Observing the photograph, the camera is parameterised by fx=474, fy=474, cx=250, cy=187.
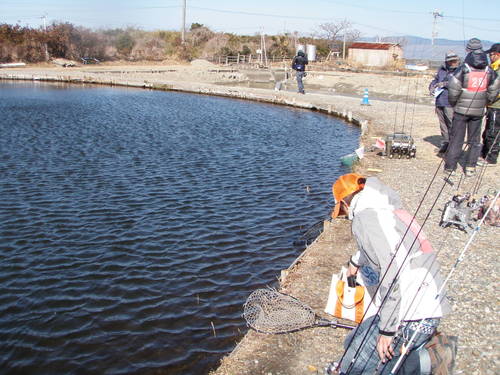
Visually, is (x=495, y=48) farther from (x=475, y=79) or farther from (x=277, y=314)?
(x=277, y=314)

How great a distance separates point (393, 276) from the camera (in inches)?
139

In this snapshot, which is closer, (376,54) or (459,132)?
(459,132)

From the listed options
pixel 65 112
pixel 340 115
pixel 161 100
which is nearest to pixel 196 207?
pixel 340 115

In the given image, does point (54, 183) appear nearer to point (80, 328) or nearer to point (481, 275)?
point (80, 328)

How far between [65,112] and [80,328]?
68.0ft

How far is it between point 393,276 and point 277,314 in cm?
Result: 268

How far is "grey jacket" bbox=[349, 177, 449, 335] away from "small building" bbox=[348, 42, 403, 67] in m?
51.9

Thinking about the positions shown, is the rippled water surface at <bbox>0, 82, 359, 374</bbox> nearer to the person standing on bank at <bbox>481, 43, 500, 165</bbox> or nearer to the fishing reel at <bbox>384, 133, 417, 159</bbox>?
the fishing reel at <bbox>384, 133, 417, 159</bbox>

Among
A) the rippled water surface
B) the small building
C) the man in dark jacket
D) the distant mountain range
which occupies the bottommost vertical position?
the rippled water surface

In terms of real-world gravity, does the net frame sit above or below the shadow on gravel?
below

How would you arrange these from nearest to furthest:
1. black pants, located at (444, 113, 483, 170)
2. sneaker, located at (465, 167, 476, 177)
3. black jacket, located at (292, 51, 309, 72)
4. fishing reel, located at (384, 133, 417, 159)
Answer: black pants, located at (444, 113, 483, 170)
sneaker, located at (465, 167, 476, 177)
fishing reel, located at (384, 133, 417, 159)
black jacket, located at (292, 51, 309, 72)

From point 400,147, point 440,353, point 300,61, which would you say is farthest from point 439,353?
point 300,61

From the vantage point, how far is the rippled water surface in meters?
6.47

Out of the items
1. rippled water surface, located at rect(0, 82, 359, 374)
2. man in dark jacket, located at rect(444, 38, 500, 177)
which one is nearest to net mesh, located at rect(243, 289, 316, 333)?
rippled water surface, located at rect(0, 82, 359, 374)
